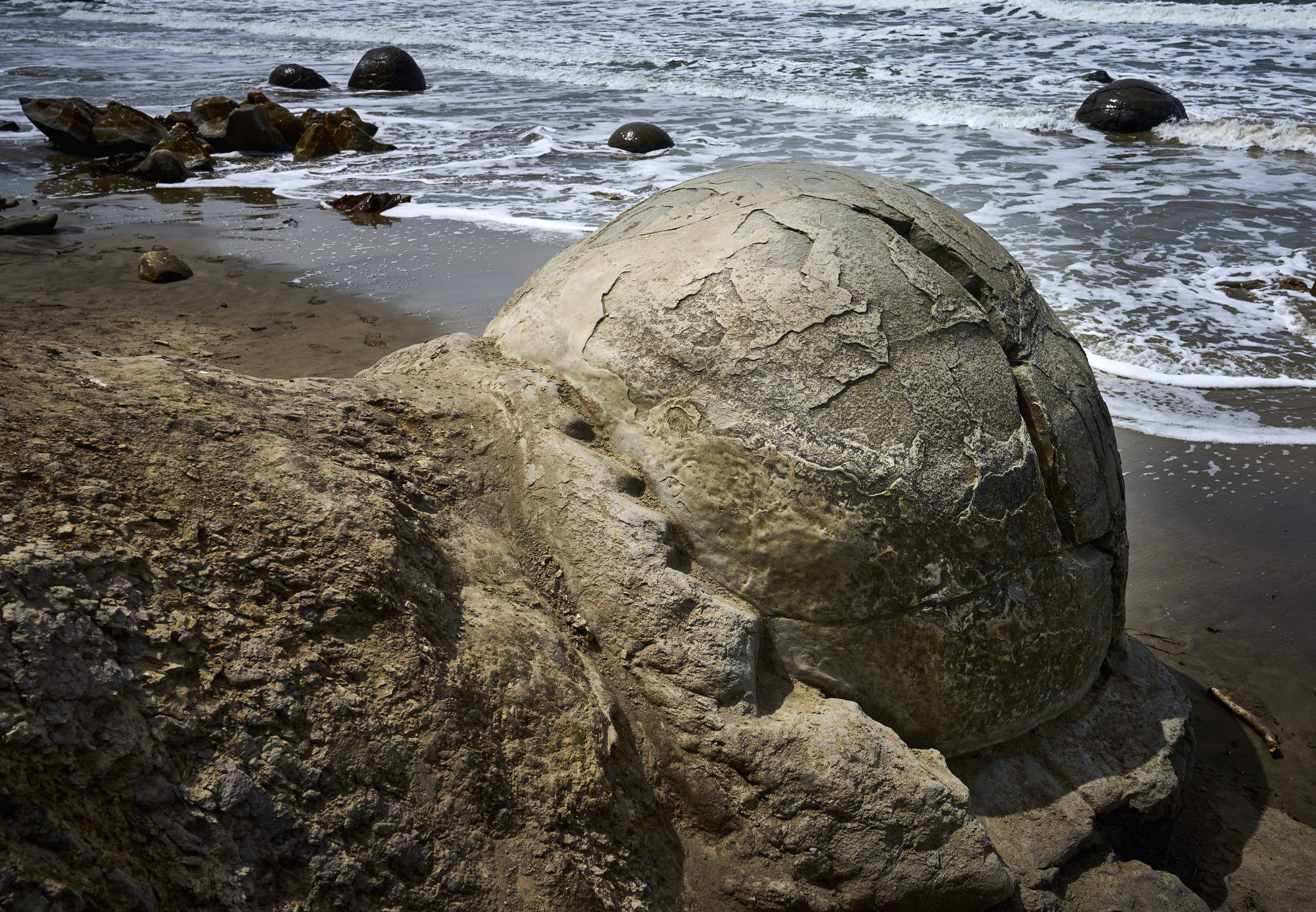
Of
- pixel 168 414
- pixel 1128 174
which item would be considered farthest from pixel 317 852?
pixel 1128 174

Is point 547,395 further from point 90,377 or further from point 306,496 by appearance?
point 90,377

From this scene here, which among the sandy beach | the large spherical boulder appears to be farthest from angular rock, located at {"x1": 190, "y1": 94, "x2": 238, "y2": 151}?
the large spherical boulder

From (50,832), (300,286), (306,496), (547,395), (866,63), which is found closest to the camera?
(50,832)

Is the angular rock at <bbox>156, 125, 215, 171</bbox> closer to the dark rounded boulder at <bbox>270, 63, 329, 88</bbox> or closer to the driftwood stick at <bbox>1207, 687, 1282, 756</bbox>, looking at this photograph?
the dark rounded boulder at <bbox>270, 63, 329, 88</bbox>

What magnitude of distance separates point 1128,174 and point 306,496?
9375mm

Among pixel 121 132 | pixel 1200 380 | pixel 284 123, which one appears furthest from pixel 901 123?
pixel 121 132

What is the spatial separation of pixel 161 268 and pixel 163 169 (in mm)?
3338

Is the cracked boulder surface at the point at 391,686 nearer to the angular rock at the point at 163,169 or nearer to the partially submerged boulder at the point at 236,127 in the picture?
the angular rock at the point at 163,169

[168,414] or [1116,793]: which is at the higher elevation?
[168,414]

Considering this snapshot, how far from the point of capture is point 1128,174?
890 cm

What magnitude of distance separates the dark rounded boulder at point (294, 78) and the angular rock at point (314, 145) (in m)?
4.98

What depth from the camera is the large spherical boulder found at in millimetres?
2004

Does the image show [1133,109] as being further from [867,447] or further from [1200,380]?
[867,447]

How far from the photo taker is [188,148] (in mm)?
9258
